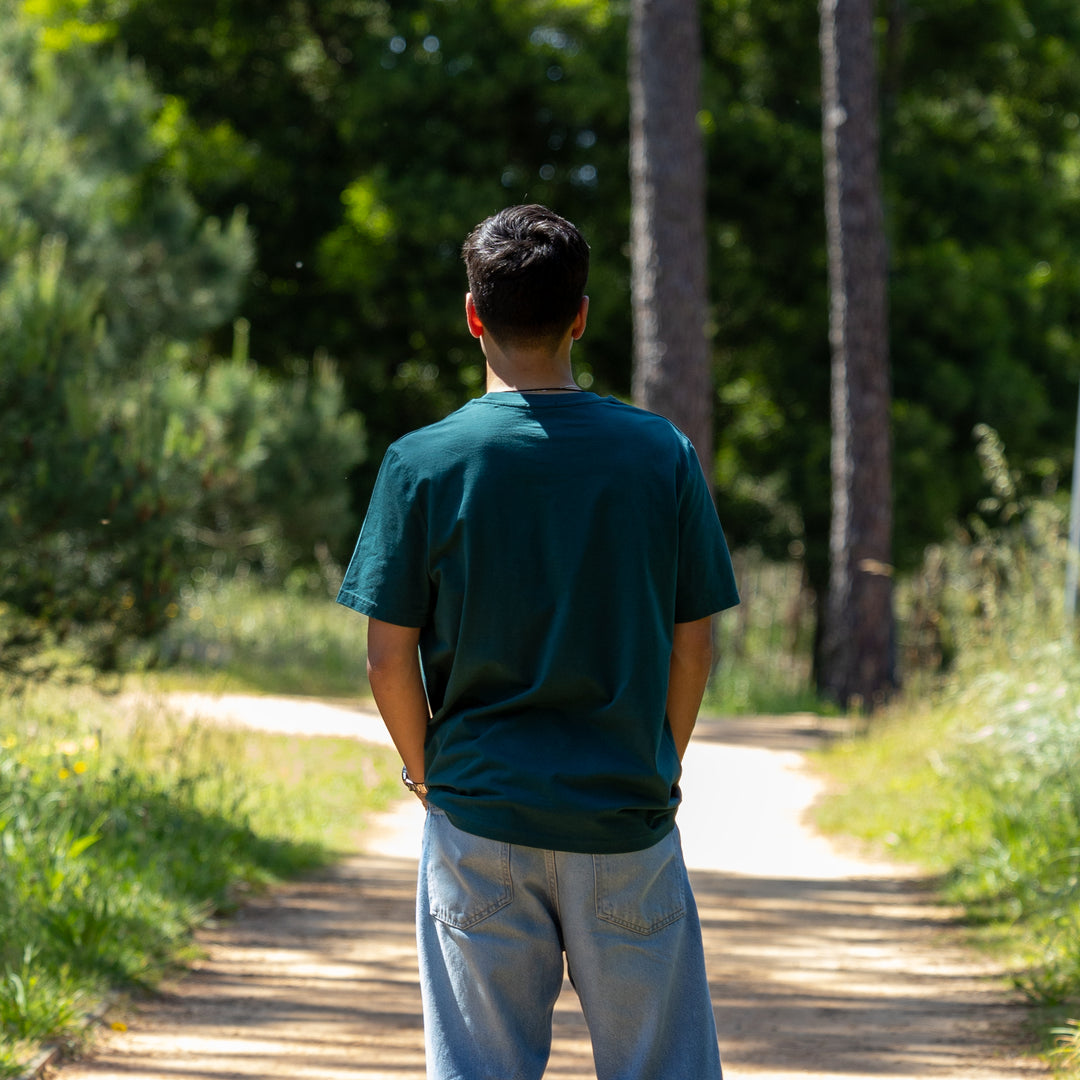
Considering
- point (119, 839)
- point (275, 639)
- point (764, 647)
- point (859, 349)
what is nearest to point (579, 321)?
point (119, 839)

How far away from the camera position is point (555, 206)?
56.5ft

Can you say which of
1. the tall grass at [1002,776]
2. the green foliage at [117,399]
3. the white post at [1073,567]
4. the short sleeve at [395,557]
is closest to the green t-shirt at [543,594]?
the short sleeve at [395,557]

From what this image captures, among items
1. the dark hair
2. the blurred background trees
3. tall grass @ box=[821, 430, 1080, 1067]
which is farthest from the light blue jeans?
the blurred background trees

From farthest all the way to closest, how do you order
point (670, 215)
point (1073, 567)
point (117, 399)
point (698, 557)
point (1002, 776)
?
point (670, 215)
point (1073, 567)
point (117, 399)
point (1002, 776)
point (698, 557)

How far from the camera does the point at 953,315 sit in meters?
16.6

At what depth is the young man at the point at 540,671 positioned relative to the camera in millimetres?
2182

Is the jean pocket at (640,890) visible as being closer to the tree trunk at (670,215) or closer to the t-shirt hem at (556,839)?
the t-shirt hem at (556,839)

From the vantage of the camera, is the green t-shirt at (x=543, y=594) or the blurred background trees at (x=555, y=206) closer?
the green t-shirt at (x=543, y=594)

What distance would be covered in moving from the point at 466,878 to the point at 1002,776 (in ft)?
16.6

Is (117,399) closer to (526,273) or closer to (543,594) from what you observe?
(526,273)

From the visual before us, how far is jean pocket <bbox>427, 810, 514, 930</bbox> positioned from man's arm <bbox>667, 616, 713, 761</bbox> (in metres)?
0.41

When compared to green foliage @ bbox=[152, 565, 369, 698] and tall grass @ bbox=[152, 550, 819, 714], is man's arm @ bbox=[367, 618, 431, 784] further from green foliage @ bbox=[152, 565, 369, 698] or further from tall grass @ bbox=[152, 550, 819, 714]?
green foliage @ bbox=[152, 565, 369, 698]

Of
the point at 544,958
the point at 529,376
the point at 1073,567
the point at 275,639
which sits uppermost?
the point at 529,376

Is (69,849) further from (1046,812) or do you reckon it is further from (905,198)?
(905,198)
